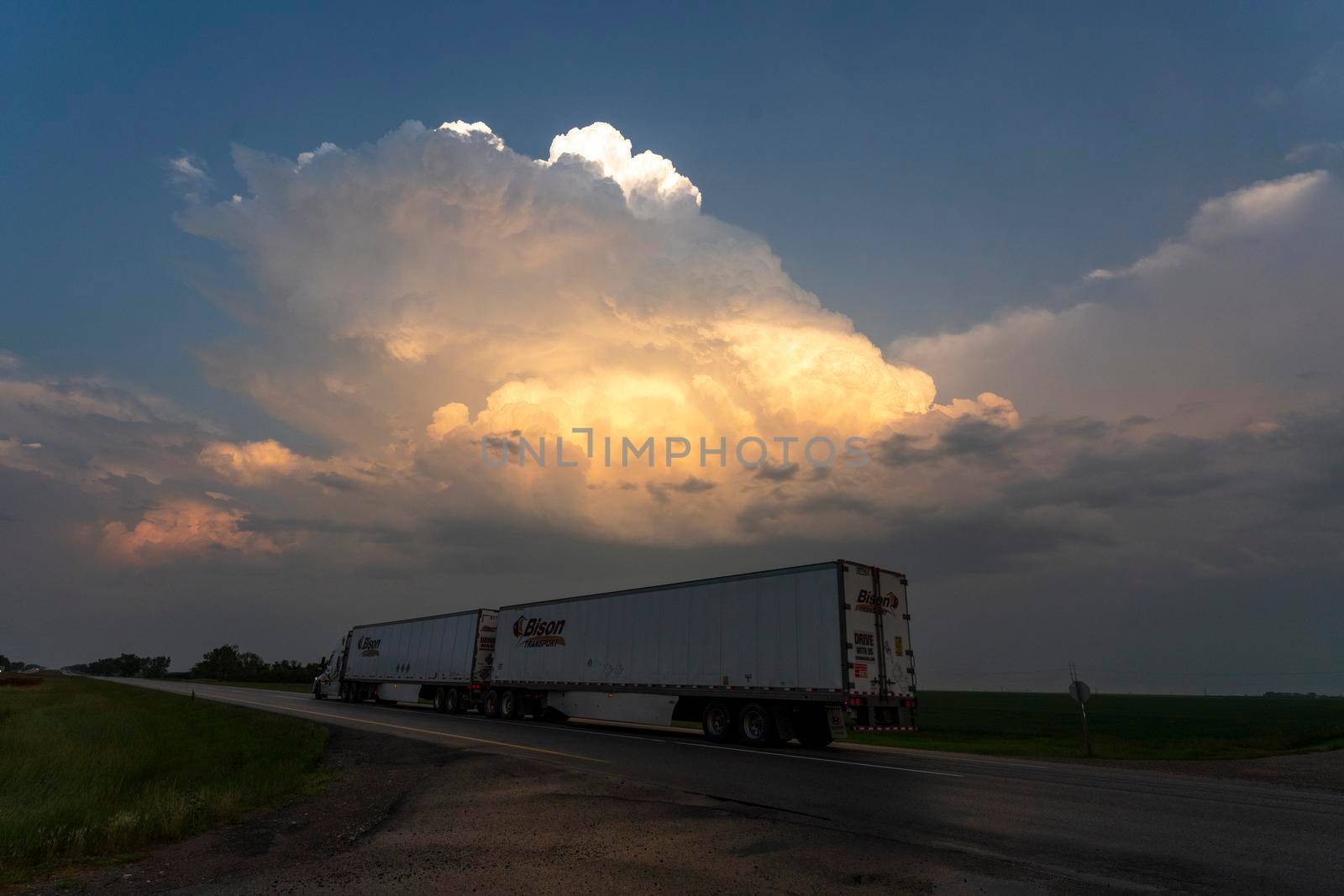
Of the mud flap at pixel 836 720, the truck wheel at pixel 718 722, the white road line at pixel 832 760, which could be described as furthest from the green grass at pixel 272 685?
the mud flap at pixel 836 720

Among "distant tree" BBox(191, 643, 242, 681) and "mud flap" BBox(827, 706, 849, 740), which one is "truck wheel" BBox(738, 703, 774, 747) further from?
"distant tree" BBox(191, 643, 242, 681)

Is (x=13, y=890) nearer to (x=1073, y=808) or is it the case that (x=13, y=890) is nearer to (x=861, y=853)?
(x=861, y=853)

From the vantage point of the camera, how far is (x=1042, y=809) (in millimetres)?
9945

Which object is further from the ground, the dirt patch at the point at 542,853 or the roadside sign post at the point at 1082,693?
the roadside sign post at the point at 1082,693

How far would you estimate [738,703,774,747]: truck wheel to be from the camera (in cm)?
1934

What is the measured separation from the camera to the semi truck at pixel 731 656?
18.6m

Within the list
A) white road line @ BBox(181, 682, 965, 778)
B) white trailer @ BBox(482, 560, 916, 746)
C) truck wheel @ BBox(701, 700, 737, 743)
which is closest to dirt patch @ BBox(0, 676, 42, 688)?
white road line @ BBox(181, 682, 965, 778)

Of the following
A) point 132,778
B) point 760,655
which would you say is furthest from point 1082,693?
point 132,778

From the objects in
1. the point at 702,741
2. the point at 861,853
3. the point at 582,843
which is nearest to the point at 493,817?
the point at 582,843

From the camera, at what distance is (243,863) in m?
7.40

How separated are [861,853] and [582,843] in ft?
9.59

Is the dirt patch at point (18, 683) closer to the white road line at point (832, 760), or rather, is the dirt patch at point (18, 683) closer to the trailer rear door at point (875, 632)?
the white road line at point (832, 760)

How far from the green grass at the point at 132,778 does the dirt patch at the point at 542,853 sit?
62cm

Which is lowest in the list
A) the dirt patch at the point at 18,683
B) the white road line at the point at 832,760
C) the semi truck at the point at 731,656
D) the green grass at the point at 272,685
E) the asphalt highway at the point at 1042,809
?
the asphalt highway at the point at 1042,809
